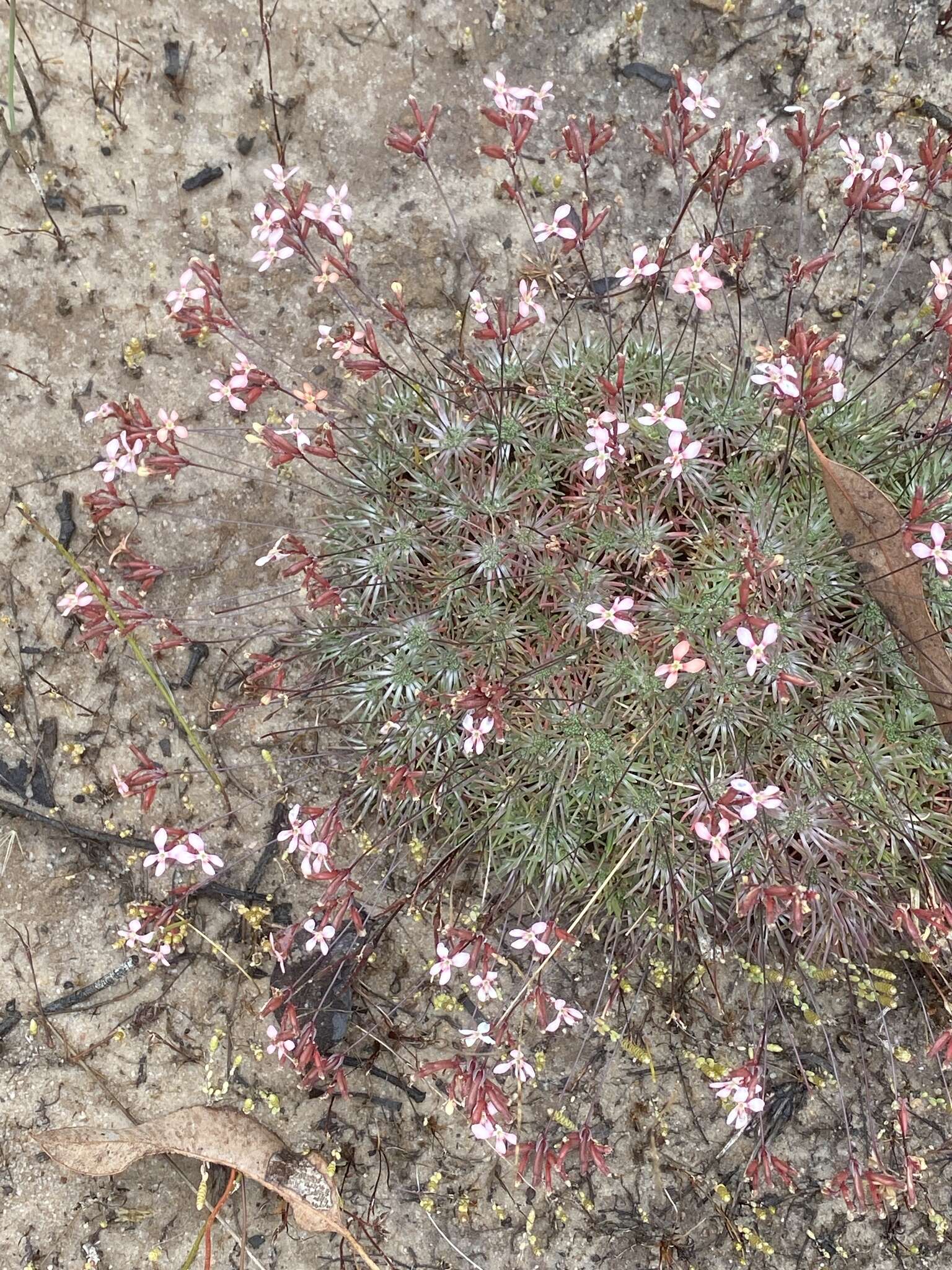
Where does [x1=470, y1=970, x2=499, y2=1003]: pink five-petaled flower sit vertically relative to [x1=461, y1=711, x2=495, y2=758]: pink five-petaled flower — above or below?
below

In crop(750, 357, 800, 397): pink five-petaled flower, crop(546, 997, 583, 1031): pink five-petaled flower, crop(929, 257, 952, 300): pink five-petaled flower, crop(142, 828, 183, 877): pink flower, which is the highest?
crop(929, 257, 952, 300): pink five-petaled flower

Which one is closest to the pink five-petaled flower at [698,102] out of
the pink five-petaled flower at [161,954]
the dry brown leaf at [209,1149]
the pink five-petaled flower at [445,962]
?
the pink five-petaled flower at [445,962]

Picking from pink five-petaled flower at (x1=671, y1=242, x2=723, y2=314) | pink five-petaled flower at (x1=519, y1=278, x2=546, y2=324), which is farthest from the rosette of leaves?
pink five-petaled flower at (x1=671, y1=242, x2=723, y2=314)

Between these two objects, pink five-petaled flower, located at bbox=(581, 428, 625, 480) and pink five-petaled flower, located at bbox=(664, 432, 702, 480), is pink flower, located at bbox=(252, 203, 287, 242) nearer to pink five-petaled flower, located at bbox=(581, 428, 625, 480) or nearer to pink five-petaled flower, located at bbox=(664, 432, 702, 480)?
pink five-petaled flower, located at bbox=(581, 428, 625, 480)

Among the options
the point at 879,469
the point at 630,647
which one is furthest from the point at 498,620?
the point at 879,469

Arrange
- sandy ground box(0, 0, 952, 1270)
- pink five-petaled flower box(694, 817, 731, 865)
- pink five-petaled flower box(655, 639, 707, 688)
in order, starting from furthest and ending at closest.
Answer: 1. sandy ground box(0, 0, 952, 1270)
2. pink five-petaled flower box(694, 817, 731, 865)
3. pink five-petaled flower box(655, 639, 707, 688)

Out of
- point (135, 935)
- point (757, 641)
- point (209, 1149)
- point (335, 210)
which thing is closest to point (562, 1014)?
point (757, 641)

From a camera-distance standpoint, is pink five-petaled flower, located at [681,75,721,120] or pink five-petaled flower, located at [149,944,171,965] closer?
pink five-petaled flower, located at [681,75,721,120]
